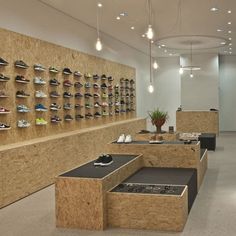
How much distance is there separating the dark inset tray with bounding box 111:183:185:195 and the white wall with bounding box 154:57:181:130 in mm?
14323

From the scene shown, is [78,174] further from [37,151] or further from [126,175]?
[37,151]

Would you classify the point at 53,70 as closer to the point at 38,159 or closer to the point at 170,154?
the point at 38,159

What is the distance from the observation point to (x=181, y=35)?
528 inches

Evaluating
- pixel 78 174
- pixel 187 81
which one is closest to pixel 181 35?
pixel 187 81

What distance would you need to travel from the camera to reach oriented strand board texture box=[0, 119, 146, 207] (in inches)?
255

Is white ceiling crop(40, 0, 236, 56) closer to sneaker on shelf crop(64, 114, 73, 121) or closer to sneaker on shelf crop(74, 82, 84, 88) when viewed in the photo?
sneaker on shelf crop(74, 82, 84, 88)

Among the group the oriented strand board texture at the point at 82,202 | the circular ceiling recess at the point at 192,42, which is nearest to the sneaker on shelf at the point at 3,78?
the oriented strand board texture at the point at 82,202

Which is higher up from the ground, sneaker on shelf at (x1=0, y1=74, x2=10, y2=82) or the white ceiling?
the white ceiling

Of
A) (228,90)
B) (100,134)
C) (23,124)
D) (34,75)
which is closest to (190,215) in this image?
A: (23,124)

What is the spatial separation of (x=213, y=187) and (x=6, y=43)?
4678 mm

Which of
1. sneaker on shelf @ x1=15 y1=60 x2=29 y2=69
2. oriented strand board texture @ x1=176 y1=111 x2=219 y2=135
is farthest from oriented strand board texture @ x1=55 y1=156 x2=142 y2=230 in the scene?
oriented strand board texture @ x1=176 y1=111 x2=219 y2=135

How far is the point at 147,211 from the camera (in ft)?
16.5

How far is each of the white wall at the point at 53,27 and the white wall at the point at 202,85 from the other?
3.92 metres

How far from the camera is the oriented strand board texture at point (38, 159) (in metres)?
6.48
